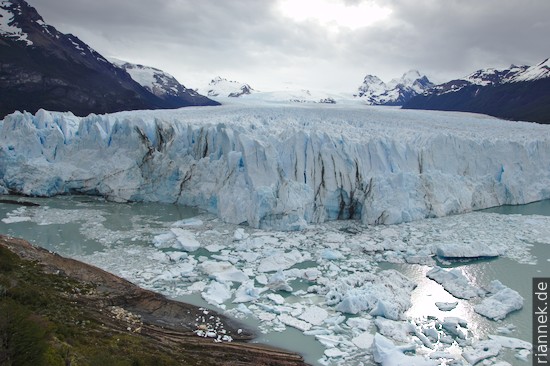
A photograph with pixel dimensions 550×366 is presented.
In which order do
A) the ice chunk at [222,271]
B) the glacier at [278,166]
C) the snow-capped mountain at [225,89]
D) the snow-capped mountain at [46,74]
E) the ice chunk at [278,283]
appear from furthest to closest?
the snow-capped mountain at [225,89] < the snow-capped mountain at [46,74] < the glacier at [278,166] < the ice chunk at [222,271] < the ice chunk at [278,283]

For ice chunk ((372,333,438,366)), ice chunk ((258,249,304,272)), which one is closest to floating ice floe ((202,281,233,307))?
ice chunk ((258,249,304,272))

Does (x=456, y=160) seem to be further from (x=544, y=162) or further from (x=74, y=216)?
(x=74, y=216)

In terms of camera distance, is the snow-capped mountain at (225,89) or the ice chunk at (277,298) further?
the snow-capped mountain at (225,89)

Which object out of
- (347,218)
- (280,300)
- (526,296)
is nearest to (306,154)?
(347,218)

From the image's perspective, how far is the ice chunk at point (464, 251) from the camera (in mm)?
10461

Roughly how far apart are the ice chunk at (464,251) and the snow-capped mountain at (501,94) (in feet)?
108

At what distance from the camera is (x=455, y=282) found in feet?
29.6

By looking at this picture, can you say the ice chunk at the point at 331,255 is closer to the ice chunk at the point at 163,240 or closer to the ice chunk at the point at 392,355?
the ice chunk at the point at 392,355

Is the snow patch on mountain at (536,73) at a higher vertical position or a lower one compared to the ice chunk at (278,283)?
higher

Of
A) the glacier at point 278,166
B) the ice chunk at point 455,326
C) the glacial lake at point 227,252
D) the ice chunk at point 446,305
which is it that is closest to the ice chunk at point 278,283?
the glacial lake at point 227,252

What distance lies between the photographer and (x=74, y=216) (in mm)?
13633

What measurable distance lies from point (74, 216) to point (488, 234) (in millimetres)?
12112

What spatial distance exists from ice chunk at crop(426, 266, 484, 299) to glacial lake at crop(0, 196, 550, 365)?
0.62 ft

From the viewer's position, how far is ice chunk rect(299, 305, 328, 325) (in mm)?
7692
